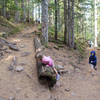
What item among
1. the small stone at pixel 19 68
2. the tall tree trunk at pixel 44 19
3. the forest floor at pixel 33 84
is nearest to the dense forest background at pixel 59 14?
the tall tree trunk at pixel 44 19

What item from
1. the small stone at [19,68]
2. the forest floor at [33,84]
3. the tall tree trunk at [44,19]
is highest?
the tall tree trunk at [44,19]

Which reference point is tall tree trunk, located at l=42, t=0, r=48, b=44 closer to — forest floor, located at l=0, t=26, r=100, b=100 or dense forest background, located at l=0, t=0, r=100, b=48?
dense forest background, located at l=0, t=0, r=100, b=48

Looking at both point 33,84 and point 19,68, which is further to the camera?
point 19,68

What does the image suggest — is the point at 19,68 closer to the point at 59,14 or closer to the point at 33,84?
the point at 33,84

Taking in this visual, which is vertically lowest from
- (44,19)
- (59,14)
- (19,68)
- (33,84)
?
(33,84)

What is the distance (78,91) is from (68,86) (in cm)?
67

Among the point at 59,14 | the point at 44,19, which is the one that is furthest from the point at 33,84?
the point at 59,14

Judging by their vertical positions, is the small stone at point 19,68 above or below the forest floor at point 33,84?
above

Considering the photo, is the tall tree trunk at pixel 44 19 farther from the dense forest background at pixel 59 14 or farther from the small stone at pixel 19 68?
the small stone at pixel 19 68

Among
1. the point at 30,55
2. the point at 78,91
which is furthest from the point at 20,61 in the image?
the point at 78,91

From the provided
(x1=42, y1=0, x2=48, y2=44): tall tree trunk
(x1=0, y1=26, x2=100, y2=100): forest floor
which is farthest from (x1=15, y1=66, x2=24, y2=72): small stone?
(x1=42, y1=0, x2=48, y2=44): tall tree trunk

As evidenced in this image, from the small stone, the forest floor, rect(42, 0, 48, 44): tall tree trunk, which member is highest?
rect(42, 0, 48, 44): tall tree trunk

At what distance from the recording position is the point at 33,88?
5773 millimetres

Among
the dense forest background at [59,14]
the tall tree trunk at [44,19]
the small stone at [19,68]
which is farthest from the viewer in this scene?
the dense forest background at [59,14]
